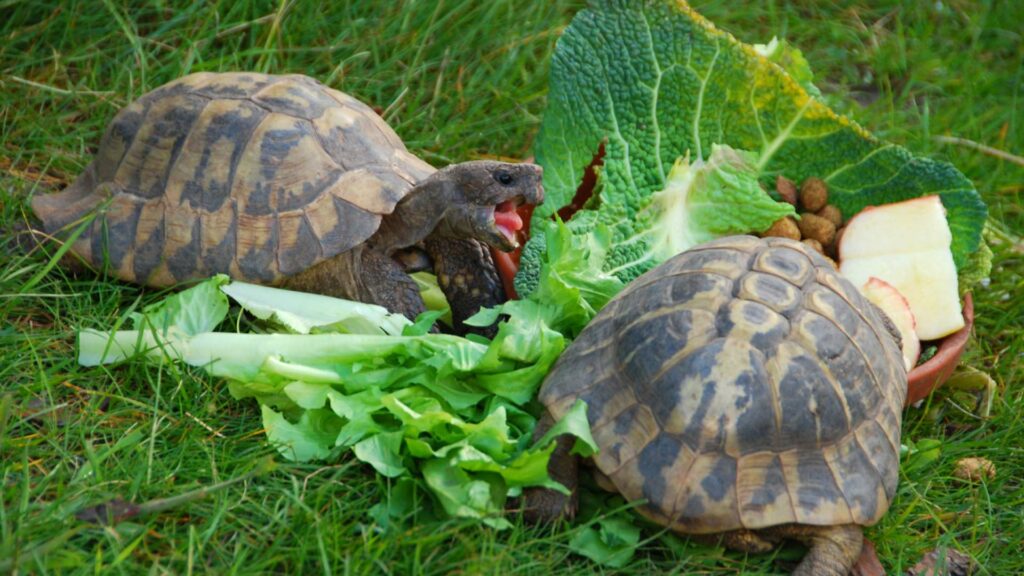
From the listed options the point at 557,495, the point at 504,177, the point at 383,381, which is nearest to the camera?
the point at 557,495

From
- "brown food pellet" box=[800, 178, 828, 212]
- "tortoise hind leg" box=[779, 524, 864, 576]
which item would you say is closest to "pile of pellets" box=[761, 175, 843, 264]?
"brown food pellet" box=[800, 178, 828, 212]

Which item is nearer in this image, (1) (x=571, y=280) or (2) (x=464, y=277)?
(1) (x=571, y=280)

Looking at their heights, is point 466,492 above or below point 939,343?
above

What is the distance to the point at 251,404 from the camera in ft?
9.40

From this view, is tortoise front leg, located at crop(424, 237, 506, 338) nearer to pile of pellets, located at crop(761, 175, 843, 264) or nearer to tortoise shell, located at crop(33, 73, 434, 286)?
tortoise shell, located at crop(33, 73, 434, 286)

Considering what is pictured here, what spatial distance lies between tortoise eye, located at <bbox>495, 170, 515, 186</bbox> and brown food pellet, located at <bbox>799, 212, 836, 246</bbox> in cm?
101

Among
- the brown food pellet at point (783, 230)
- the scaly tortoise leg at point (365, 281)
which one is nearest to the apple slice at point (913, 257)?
the brown food pellet at point (783, 230)

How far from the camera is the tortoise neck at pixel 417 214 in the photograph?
3139 millimetres

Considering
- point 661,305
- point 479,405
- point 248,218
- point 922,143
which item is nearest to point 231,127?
point 248,218

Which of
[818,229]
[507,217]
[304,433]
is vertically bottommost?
[304,433]

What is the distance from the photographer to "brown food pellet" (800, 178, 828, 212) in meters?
3.46

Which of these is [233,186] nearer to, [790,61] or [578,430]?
[578,430]

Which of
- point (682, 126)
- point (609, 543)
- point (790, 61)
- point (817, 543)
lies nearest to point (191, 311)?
point (609, 543)

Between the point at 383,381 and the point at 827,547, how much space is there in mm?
1149
